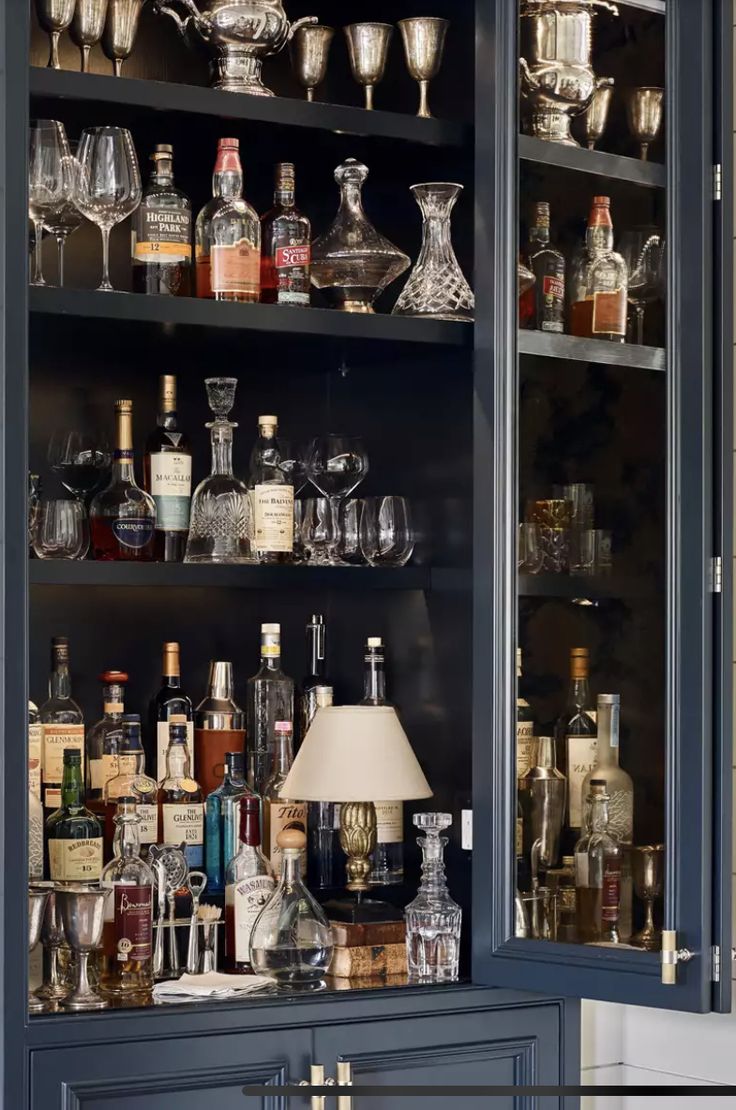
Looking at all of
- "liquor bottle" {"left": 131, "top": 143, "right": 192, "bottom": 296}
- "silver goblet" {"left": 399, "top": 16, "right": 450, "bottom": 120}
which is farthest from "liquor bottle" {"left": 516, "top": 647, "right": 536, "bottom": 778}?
"silver goblet" {"left": 399, "top": 16, "right": 450, "bottom": 120}

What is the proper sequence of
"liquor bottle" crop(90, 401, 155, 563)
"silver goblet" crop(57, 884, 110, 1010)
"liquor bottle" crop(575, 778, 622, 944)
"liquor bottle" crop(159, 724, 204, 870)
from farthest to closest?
1. "liquor bottle" crop(159, 724, 204, 870)
2. "liquor bottle" crop(90, 401, 155, 563)
3. "liquor bottle" crop(575, 778, 622, 944)
4. "silver goblet" crop(57, 884, 110, 1010)

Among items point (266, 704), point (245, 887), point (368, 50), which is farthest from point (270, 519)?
point (368, 50)

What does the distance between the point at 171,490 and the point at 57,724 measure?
1.35 ft

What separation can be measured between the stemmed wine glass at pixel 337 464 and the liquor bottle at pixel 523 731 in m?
0.41

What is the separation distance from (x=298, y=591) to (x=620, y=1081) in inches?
42.9

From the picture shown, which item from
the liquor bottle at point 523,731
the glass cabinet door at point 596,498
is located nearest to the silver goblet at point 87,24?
the glass cabinet door at point 596,498

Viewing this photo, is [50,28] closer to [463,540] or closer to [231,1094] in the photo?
[463,540]

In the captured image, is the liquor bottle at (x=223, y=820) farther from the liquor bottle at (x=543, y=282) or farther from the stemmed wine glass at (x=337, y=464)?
the liquor bottle at (x=543, y=282)

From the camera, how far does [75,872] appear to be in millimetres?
2521

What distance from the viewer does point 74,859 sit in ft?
8.27

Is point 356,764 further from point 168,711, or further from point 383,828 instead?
point 168,711

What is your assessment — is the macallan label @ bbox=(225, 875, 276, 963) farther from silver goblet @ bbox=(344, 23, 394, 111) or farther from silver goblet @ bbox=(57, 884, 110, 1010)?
silver goblet @ bbox=(344, 23, 394, 111)

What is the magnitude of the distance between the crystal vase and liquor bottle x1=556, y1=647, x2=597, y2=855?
59 centimetres

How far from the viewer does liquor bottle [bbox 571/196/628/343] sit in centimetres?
253
